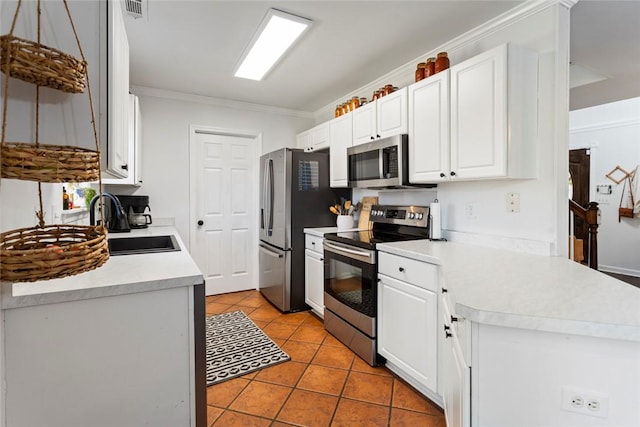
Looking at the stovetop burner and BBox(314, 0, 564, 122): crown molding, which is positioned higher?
BBox(314, 0, 564, 122): crown molding

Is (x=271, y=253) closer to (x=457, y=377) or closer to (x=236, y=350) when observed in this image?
(x=236, y=350)

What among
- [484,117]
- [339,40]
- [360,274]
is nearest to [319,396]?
[360,274]

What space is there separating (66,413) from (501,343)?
1387mm

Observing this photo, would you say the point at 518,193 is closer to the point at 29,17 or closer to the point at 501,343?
the point at 501,343

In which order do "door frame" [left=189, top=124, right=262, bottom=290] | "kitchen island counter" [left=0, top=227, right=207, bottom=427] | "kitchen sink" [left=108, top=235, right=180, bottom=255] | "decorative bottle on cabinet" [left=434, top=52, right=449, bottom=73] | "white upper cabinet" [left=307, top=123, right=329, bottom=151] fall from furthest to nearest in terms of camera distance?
"door frame" [left=189, top=124, right=262, bottom=290], "white upper cabinet" [left=307, top=123, right=329, bottom=151], "kitchen sink" [left=108, top=235, right=180, bottom=255], "decorative bottle on cabinet" [left=434, top=52, right=449, bottom=73], "kitchen island counter" [left=0, top=227, right=207, bottom=427]

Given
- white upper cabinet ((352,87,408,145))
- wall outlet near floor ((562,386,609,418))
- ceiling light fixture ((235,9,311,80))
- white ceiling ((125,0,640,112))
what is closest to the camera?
wall outlet near floor ((562,386,609,418))

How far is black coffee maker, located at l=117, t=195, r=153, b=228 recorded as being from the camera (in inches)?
126

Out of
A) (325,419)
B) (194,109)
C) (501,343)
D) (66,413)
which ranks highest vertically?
(194,109)

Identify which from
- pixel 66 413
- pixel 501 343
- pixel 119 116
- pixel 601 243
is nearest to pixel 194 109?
pixel 119 116

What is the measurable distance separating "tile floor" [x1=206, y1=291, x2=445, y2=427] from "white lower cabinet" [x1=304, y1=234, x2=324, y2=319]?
0.52m

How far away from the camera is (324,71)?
10.0ft

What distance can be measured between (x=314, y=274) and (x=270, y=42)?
6.77 ft

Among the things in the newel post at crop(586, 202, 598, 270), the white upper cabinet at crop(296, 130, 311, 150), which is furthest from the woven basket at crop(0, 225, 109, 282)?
the newel post at crop(586, 202, 598, 270)

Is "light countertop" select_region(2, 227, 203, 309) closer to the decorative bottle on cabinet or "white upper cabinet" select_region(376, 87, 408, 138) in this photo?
"white upper cabinet" select_region(376, 87, 408, 138)
